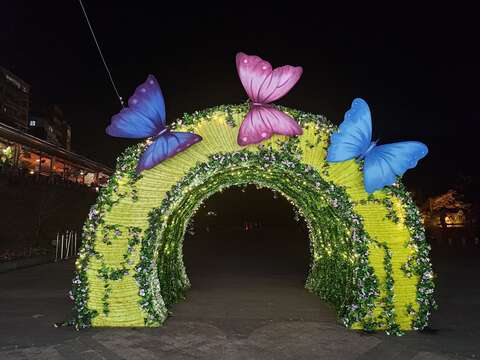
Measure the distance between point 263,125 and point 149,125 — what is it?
158cm

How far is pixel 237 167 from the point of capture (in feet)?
21.5

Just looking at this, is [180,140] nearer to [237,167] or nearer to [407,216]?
[237,167]

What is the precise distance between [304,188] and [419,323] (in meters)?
2.71

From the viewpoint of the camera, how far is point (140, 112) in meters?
5.90

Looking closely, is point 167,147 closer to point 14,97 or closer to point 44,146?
point 44,146

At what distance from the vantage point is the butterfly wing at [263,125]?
19.4 feet

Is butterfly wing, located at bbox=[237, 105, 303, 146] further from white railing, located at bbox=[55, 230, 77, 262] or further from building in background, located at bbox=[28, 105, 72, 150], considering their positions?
building in background, located at bbox=[28, 105, 72, 150]

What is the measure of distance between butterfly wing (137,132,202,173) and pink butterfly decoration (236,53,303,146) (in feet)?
2.27

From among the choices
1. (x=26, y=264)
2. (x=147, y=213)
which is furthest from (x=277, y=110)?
(x=26, y=264)

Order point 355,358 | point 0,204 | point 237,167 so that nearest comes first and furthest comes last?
point 355,358, point 237,167, point 0,204

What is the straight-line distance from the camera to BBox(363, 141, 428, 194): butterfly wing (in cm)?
577

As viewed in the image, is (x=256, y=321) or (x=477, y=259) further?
(x=477, y=259)

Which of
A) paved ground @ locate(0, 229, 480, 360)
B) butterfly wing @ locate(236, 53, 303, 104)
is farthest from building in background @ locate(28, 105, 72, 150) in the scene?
butterfly wing @ locate(236, 53, 303, 104)

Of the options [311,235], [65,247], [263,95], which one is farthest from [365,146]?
[65,247]
